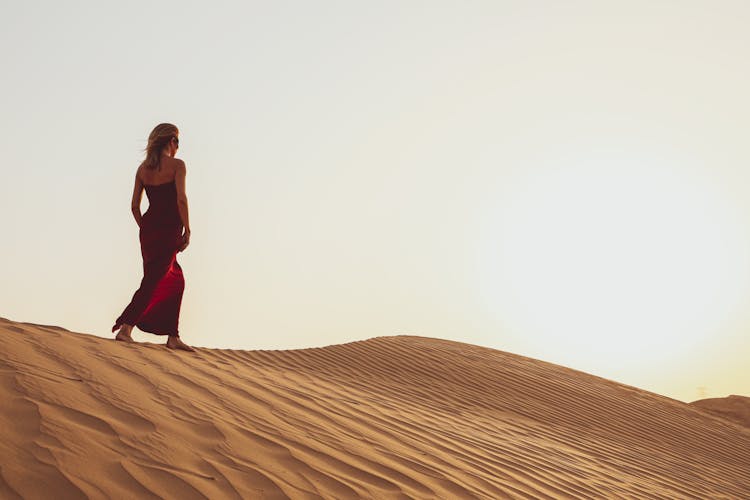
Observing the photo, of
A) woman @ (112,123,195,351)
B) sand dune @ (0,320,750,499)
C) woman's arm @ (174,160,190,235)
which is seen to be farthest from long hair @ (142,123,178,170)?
sand dune @ (0,320,750,499)

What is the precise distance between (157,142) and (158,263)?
1.01 m

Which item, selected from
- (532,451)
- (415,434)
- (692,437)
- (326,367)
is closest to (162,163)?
(415,434)

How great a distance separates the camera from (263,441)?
125 inches

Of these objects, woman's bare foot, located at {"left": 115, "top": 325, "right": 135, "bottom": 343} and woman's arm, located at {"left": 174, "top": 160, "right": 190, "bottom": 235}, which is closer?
woman's bare foot, located at {"left": 115, "top": 325, "right": 135, "bottom": 343}

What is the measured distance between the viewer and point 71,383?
3.27m

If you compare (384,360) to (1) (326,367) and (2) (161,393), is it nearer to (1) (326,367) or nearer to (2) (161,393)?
(1) (326,367)

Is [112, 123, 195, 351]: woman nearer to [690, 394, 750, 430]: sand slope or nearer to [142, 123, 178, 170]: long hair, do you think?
[142, 123, 178, 170]: long hair

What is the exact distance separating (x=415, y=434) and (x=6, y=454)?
2782mm

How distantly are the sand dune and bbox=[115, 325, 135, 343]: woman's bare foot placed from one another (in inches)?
Result: 8.5

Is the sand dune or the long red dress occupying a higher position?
the long red dress

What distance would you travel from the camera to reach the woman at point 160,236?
18.5 ft

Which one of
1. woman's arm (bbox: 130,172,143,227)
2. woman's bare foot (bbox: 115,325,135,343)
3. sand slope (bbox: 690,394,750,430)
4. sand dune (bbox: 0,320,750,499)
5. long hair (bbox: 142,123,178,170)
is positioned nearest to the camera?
sand dune (bbox: 0,320,750,499)

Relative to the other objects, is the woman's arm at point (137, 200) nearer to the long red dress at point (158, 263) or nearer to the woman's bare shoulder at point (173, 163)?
the long red dress at point (158, 263)

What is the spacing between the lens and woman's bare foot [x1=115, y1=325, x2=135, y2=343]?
17.8 ft
